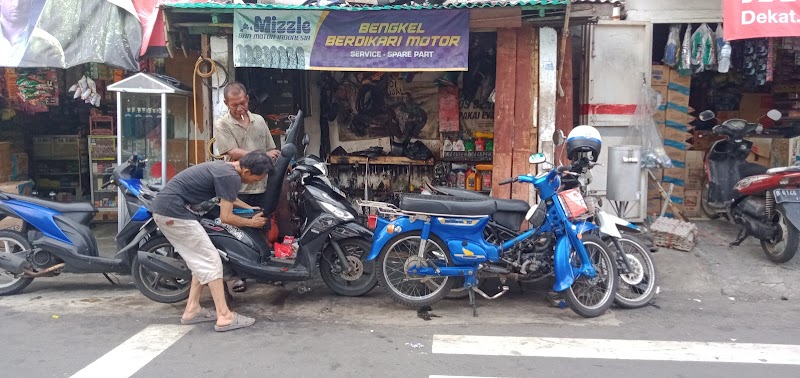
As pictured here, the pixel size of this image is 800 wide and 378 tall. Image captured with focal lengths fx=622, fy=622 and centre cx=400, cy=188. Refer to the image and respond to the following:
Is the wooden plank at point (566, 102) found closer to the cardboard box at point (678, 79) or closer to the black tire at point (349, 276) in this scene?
the cardboard box at point (678, 79)

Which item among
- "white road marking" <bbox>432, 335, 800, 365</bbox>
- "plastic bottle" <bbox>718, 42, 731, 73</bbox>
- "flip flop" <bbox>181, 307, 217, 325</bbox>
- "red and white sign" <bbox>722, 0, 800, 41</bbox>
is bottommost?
"white road marking" <bbox>432, 335, 800, 365</bbox>

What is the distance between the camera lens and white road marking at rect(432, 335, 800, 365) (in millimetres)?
4504

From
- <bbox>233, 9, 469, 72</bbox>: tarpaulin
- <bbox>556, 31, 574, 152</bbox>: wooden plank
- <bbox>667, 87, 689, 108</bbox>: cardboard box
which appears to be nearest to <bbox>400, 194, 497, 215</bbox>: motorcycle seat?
<bbox>233, 9, 469, 72</bbox>: tarpaulin

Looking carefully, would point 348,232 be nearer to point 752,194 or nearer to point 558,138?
point 558,138

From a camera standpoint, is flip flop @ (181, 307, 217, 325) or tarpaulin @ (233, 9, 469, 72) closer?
flip flop @ (181, 307, 217, 325)

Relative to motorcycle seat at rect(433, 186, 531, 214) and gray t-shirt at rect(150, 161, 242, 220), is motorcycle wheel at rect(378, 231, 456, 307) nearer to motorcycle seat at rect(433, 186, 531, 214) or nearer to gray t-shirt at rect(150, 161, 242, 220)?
motorcycle seat at rect(433, 186, 531, 214)

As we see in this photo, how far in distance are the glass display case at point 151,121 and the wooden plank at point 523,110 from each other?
13.2 ft

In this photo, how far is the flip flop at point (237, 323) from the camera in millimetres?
5082

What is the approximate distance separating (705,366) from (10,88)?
28.9 feet

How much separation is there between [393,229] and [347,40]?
2.44 m

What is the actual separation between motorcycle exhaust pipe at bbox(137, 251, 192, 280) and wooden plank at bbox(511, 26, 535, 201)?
3.59 metres

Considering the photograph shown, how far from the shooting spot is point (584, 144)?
551cm

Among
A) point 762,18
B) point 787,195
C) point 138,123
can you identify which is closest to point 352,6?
point 138,123

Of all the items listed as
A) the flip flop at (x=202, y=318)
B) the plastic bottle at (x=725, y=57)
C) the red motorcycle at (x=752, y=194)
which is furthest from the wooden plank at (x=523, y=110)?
the flip flop at (x=202, y=318)
